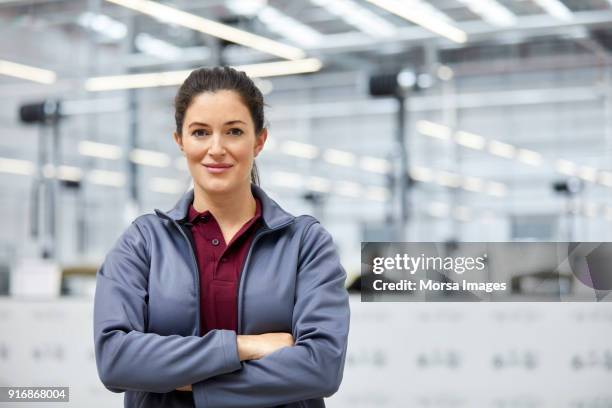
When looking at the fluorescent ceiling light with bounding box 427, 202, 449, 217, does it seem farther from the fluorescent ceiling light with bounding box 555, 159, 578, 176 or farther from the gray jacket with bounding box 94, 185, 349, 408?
the gray jacket with bounding box 94, 185, 349, 408

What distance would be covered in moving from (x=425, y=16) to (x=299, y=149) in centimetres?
600

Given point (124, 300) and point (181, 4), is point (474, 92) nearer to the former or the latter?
point (181, 4)

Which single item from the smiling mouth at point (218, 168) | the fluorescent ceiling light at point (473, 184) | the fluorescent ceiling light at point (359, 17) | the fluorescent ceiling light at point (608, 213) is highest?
the fluorescent ceiling light at point (359, 17)

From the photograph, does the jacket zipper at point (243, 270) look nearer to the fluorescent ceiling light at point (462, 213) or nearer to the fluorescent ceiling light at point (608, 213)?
the fluorescent ceiling light at point (608, 213)

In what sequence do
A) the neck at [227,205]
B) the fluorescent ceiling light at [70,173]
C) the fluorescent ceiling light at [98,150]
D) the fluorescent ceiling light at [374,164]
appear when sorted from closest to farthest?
the neck at [227,205]
the fluorescent ceiling light at [70,173]
the fluorescent ceiling light at [98,150]
the fluorescent ceiling light at [374,164]

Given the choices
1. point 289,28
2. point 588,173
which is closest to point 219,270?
point 289,28

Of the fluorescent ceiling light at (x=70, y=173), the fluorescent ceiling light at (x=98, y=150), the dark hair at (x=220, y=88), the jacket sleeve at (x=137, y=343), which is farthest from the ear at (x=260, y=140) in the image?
the fluorescent ceiling light at (x=98, y=150)

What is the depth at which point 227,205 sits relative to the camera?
126 centimetres

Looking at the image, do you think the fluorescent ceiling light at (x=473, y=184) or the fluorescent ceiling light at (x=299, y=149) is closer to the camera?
the fluorescent ceiling light at (x=299, y=149)

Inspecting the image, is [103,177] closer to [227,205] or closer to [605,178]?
[605,178]

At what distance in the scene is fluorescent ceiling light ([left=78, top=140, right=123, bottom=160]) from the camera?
21.9ft

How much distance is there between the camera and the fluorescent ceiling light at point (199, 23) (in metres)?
4.38

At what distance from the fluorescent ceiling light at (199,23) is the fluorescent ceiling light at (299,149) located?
16.4 ft

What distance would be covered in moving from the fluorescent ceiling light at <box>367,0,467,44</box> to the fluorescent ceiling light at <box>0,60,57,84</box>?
1823 mm
